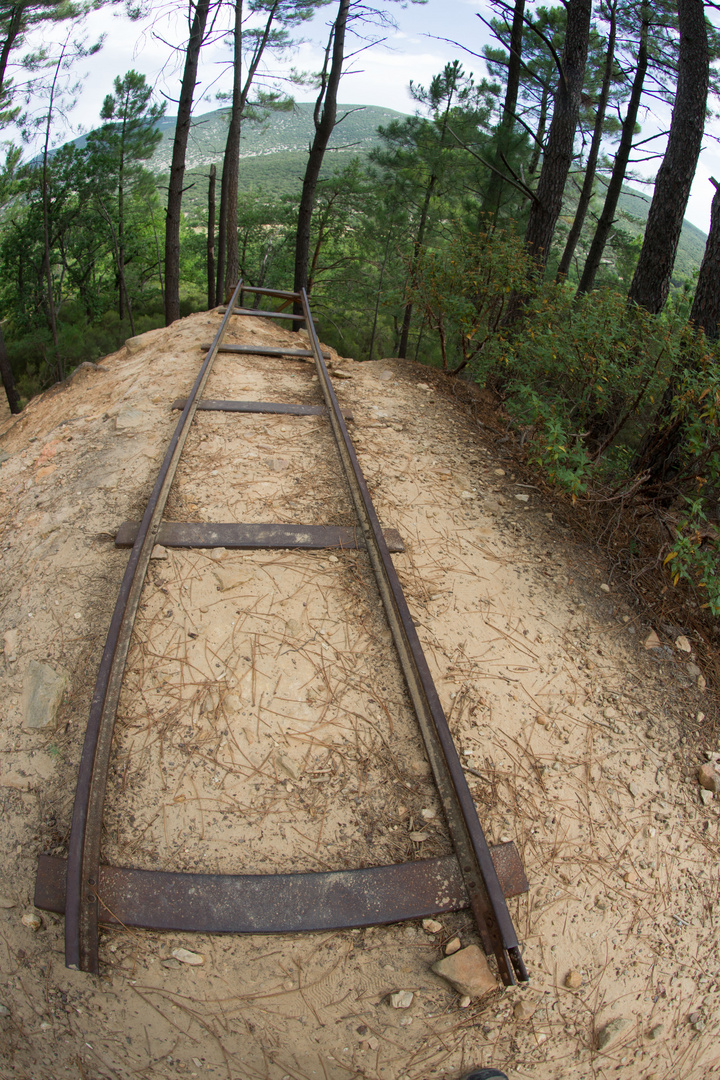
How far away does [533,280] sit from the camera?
6410mm

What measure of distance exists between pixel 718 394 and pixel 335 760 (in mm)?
2955

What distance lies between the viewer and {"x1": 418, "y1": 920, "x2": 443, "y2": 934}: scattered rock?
2.05 meters

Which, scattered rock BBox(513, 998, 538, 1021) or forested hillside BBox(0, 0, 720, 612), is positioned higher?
forested hillside BBox(0, 0, 720, 612)

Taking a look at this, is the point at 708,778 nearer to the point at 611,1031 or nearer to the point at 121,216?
the point at 611,1031

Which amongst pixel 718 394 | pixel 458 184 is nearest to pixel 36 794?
pixel 718 394

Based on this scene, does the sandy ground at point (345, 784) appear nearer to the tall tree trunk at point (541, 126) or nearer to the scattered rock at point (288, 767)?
the scattered rock at point (288, 767)

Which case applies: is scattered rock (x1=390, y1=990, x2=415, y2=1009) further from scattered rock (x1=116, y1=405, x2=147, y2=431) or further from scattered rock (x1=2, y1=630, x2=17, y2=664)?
scattered rock (x1=116, y1=405, x2=147, y2=431)

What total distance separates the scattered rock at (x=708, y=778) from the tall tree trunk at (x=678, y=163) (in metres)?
4.23

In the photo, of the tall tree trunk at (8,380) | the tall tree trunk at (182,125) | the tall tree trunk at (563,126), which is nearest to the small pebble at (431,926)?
the tall tree trunk at (563,126)

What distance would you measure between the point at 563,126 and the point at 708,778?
7.34m

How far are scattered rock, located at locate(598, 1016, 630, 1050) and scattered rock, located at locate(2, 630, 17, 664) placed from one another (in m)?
2.84

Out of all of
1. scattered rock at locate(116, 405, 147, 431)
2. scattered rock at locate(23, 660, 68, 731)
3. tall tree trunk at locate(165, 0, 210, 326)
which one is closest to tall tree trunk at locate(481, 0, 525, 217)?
tall tree trunk at locate(165, 0, 210, 326)

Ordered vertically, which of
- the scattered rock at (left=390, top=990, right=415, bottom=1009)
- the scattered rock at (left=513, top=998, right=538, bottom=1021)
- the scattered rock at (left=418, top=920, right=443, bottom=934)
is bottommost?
the scattered rock at (left=513, top=998, right=538, bottom=1021)

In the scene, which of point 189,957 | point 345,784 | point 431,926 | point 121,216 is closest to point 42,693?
point 189,957
